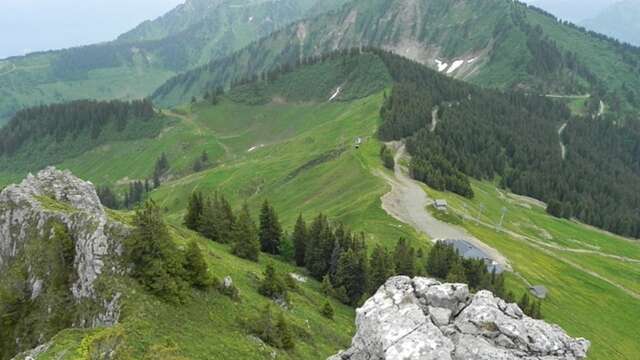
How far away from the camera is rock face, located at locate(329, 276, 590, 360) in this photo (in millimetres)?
31875

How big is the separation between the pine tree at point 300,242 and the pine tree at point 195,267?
50.7 metres

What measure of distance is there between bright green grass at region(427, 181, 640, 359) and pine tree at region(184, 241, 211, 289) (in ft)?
239

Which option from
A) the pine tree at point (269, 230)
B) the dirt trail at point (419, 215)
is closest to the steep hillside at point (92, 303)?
the pine tree at point (269, 230)

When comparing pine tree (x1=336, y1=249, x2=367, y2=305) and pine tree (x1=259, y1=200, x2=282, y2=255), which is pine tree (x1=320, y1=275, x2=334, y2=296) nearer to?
pine tree (x1=336, y1=249, x2=367, y2=305)

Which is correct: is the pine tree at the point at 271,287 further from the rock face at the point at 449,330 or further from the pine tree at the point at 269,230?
the pine tree at the point at 269,230

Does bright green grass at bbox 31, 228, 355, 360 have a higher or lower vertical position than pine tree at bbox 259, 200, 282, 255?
higher

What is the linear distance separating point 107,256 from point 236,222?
4676 centimetres

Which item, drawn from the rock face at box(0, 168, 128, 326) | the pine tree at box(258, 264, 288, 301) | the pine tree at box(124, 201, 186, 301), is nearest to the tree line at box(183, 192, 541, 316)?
the pine tree at box(258, 264, 288, 301)

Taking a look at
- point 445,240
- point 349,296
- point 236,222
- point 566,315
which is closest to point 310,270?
point 349,296

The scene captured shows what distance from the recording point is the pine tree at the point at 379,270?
9375 centimetres

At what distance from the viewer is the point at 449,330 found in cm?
3378

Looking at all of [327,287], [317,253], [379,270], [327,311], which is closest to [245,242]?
[327,287]

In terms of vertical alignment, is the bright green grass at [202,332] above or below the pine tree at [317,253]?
above

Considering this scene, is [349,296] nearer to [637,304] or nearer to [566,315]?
[566,315]
